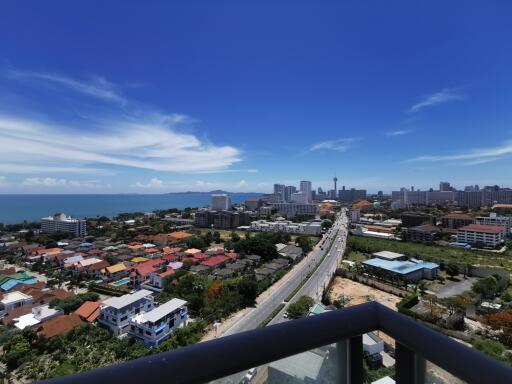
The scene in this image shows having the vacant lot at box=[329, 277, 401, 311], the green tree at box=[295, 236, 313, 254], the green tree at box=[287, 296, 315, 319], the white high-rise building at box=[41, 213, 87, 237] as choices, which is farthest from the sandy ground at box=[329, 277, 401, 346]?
the white high-rise building at box=[41, 213, 87, 237]

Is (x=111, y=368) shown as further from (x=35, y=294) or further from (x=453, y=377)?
(x=35, y=294)

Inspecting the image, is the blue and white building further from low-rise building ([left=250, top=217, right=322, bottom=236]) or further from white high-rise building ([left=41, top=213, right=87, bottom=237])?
white high-rise building ([left=41, top=213, right=87, bottom=237])

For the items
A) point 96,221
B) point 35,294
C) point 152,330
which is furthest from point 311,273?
point 96,221

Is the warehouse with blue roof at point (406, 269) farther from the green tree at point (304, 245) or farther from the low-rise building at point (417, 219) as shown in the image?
the low-rise building at point (417, 219)

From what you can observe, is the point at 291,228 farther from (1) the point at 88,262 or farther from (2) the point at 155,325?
(2) the point at 155,325

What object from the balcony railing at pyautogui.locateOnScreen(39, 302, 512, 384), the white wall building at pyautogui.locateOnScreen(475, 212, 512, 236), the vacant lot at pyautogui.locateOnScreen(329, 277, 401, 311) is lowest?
the vacant lot at pyautogui.locateOnScreen(329, 277, 401, 311)
